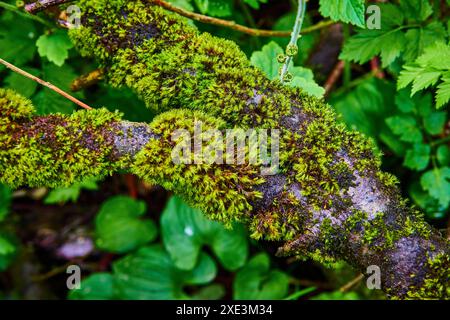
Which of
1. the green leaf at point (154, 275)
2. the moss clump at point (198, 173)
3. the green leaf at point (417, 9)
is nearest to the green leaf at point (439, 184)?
the green leaf at point (417, 9)

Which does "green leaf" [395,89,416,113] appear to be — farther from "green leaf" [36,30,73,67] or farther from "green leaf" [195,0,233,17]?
"green leaf" [36,30,73,67]

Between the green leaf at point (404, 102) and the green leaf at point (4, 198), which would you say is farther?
the green leaf at point (4, 198)

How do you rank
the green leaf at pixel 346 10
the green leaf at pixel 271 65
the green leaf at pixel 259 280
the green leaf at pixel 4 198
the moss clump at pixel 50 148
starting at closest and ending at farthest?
the moss clump at pixel 50 148 → the green leaf at pixel 346 10 → the green leaf at pixel 271 65 → the green leaf at pixel 259 280 → the green leaf at pixel 4 198

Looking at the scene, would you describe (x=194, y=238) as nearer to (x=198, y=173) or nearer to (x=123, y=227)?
(x=123, y=227)

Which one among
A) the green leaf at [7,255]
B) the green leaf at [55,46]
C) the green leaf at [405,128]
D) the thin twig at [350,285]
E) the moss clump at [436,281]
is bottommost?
the thin twig at [350,285]

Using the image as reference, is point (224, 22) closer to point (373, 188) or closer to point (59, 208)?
point (373, 188)

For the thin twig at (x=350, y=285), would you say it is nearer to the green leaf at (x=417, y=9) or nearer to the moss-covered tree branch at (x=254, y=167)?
the moss-covered tree branch at (x=254, y=167)

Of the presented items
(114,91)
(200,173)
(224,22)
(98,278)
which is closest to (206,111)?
(200,173)
